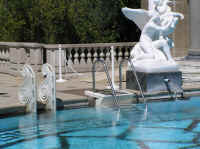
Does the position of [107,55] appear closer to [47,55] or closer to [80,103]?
[47,55]

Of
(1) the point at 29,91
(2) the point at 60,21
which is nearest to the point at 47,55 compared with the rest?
(2) the point at 60,21

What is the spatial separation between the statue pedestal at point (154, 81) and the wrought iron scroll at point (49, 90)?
9.30 ft

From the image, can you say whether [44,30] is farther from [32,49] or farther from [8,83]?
[8,83]

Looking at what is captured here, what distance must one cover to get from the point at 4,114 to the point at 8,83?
5.88m

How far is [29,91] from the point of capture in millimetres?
10969

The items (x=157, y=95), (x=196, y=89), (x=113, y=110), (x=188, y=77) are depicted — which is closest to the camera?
(x=113, y=110)

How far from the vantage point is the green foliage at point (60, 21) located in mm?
22672

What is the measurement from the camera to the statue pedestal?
13.1m

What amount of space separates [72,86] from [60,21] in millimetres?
7803

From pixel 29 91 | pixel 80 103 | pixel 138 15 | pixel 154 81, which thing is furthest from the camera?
pixel 138 15

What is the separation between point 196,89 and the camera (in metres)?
14.0

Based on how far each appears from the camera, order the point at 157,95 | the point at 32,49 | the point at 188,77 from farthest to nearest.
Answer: the point at 32,49 → the point at 188,77 → the point at 157,95

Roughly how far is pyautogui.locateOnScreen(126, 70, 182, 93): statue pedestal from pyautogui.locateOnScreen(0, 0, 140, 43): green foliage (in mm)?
9712

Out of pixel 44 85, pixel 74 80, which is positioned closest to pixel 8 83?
pixel 74 80
